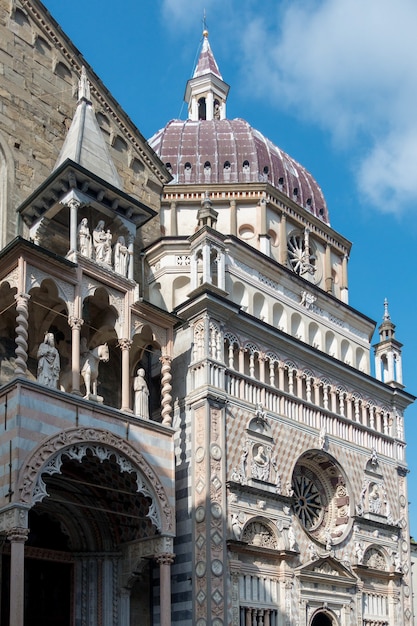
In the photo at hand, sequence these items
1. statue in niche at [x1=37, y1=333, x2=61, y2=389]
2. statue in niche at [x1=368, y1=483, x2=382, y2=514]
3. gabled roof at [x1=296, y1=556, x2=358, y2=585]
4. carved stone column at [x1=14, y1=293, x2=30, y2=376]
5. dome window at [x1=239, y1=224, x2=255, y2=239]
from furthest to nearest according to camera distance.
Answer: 1. dome window at [x1=239, y1=224, x2=255, y2=239]
2. statue in niche at [x1=368, y1=483, x2=382, y2=514]
3. gabled roof at [x1=296, y1=556, x2=358, y2=585]
4. statue in niche at [x1=37, y1=333, x2=61, y2=389]
5. carved stone column at [x1=14, y1=293, x2=30, y2=376]

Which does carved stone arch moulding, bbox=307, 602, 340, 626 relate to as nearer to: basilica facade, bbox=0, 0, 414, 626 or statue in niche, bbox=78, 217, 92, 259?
basilica facade, bbox=0, 0, 414, 626

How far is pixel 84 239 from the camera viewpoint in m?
19.7

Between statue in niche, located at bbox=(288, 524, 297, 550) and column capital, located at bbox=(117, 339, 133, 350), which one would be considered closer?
column capital, located at bbox=(117, 339, 133, 350)

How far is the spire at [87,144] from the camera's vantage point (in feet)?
69.2

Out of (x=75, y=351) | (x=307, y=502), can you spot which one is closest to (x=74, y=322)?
(x=75, y=351)

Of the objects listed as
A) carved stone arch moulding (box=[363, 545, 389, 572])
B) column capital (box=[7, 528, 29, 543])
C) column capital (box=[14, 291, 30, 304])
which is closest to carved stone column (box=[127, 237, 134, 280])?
column capital (box=[14, 291, 30, 304])

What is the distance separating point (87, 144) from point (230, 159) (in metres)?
10.4

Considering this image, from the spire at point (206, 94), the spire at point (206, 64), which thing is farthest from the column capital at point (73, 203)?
the spire at point (206, 64)

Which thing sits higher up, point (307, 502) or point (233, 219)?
point (233, 219)

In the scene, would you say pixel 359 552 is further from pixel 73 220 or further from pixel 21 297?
pixel 21 297

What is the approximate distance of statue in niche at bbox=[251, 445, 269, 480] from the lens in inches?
841

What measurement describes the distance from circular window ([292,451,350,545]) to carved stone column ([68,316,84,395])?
294 inches

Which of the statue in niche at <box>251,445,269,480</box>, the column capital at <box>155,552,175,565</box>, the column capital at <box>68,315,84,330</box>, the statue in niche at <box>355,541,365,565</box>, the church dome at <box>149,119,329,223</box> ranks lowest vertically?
the column capital at <box>155,552,175,565</box>

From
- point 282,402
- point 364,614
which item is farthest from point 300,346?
point 364,614
